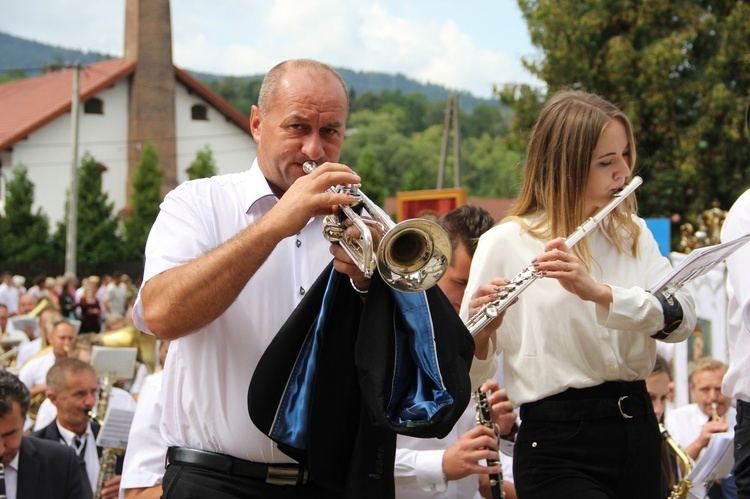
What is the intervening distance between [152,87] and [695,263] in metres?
52.2

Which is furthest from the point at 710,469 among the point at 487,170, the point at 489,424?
the point at 487,170

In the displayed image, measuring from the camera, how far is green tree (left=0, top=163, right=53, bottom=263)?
40.5m

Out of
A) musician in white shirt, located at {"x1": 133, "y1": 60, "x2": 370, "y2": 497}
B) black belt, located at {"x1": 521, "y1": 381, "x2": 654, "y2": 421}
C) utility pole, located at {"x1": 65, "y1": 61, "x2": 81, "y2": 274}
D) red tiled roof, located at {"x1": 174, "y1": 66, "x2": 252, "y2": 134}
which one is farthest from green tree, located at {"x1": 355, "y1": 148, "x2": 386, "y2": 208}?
musician in white shirt, located at {"x1": 133, "y1": 60, "x2": 370, "y2": 497}

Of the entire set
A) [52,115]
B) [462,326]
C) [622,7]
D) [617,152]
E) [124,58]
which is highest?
[124,58]

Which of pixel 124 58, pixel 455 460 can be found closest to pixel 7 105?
pixel 124 58

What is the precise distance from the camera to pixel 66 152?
166 ft

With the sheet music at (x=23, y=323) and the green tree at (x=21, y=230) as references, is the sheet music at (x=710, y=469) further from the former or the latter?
the green tree at (x=21, y=230)

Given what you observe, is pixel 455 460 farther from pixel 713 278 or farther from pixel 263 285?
pixel 713 278

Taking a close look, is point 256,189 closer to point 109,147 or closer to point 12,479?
point 12,479

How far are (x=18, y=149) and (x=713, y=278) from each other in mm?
44502

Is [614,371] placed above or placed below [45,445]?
above

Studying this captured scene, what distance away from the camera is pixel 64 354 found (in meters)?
11.3

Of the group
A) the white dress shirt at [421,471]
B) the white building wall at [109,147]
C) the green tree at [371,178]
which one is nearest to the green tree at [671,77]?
the white dress shirt at [421,471]

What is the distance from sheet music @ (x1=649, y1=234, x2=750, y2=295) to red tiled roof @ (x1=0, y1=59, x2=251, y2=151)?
4814cm
